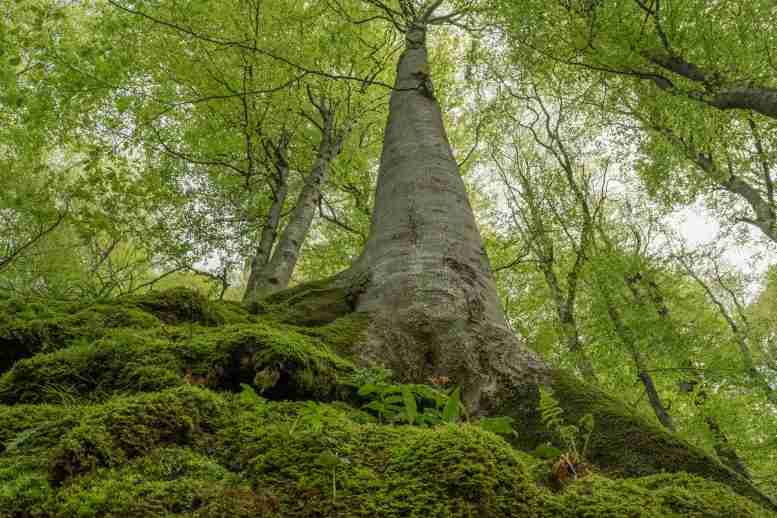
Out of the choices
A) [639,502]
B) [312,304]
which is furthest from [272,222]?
[639,502]

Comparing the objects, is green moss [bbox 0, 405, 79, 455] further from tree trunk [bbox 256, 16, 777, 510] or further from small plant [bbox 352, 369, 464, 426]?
tree trunk [bbox 256, 16, 777, 510]

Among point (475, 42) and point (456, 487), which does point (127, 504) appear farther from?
point (475, 42)

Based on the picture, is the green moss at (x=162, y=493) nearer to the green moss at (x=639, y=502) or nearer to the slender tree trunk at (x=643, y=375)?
the green moss at (x=639, y=502)

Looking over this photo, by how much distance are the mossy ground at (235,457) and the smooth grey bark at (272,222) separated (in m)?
4.89

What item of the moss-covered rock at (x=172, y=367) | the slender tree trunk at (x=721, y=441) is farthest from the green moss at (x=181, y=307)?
the slender tree trunk at (x=721, y=441)

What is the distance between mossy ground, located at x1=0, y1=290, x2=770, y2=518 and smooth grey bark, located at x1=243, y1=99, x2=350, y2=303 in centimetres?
428

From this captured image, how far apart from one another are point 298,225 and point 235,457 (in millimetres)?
7019

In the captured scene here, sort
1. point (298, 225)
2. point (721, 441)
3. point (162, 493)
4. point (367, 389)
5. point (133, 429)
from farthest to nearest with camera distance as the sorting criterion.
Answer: point (721, 441) → point (298, 225) → point (367, 389) → point (133, 429) → point (162, 493)

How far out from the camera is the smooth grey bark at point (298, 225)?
7.24 metres

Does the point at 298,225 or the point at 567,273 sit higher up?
the point at 567,273

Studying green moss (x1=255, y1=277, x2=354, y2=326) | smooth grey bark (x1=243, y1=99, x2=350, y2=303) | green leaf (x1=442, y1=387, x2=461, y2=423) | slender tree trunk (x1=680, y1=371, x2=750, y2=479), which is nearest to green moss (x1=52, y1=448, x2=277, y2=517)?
green leaf (x1=442, y1=387, x2=461, y2=423)

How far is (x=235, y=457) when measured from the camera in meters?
1.32

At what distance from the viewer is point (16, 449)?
1283 mm

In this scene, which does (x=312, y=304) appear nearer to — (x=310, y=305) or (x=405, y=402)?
(x=310, y=305)
